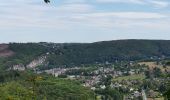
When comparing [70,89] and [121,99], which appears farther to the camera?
[70,89]

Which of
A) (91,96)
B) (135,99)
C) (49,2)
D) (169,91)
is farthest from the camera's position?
(91,96)

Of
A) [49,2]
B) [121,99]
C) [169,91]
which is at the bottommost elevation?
[121,99]

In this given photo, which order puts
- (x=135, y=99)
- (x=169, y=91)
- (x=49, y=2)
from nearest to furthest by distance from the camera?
1. (x=49, y=2)
2. (x=169, y=91)
3. (x=135, y=99)

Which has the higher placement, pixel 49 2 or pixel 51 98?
pixel 49 2

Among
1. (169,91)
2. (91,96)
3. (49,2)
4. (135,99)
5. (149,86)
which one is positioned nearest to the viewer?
(49,2)

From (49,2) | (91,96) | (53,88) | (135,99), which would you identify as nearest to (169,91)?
(49,2)

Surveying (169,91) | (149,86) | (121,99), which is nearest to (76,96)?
(121,99)

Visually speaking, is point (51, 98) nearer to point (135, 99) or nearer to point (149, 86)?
point (135, 99)

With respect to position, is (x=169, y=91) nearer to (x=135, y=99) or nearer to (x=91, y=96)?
(x=135, y=99)

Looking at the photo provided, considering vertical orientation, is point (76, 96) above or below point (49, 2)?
below
